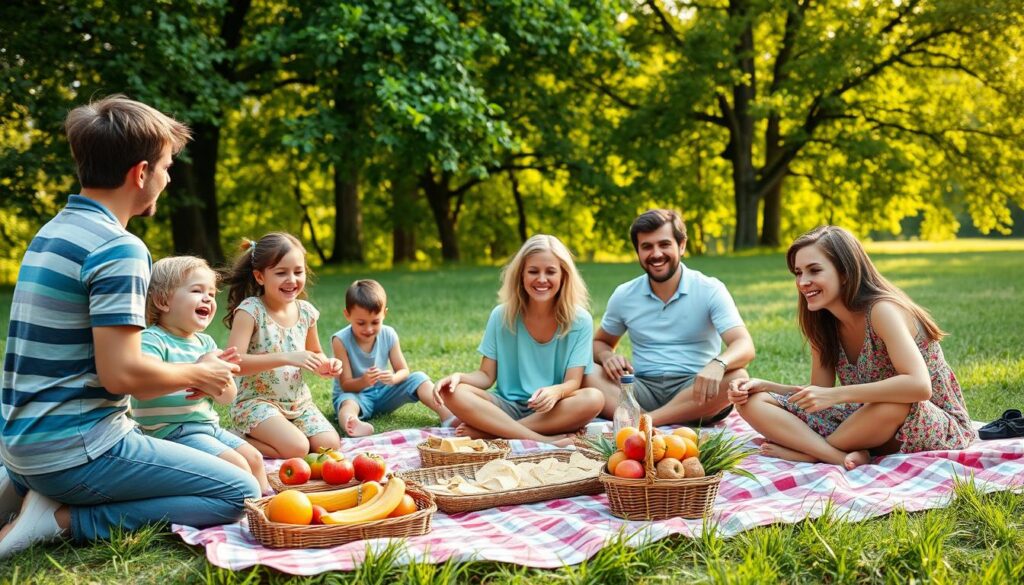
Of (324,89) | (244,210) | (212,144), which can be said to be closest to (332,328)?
(324,89)

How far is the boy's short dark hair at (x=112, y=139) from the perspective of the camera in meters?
3.05

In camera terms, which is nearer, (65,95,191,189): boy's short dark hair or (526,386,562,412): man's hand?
(65,95,191,189): boy's short dark hair

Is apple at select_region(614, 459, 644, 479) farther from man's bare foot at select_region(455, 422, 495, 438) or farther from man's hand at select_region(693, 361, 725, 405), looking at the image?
man's bare foot at select_region(455, 422, 495, 438)

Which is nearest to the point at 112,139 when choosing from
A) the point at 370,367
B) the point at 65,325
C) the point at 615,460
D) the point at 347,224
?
the point at 65,325

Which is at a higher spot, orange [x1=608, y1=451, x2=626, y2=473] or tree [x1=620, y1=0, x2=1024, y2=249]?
tree [x1=620, y1=0, x2=1024, y2=249]

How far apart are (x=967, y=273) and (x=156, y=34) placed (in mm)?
14814

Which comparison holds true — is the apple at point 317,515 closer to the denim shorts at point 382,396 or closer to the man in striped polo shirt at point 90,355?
the man in striped polo shirt at point 90,355

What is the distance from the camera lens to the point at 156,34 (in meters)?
12.7

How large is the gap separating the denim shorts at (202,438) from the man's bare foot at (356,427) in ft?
4.50

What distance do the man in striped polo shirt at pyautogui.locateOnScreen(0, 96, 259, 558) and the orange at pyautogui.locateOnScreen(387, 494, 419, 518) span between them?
802 millimetres

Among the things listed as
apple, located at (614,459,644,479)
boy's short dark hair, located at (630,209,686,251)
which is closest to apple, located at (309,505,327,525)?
apple, located at (614,459,644,479)

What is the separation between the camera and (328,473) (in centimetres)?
386

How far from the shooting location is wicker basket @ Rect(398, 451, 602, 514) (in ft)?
12.2

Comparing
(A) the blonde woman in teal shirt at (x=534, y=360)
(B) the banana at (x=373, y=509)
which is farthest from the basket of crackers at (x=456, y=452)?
(B) the banana at (x=373, y=509)
